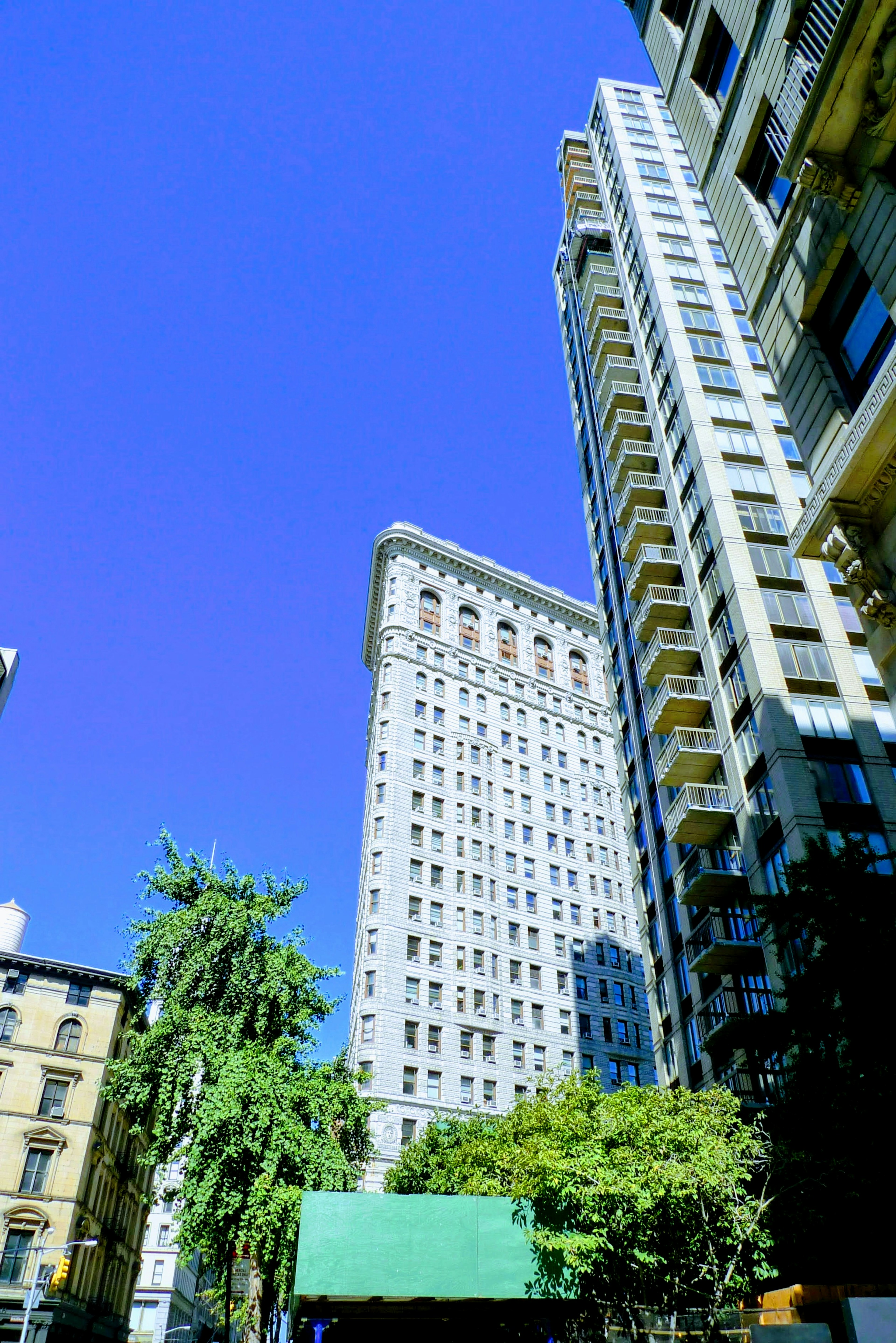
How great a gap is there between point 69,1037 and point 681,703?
34766 millimetres

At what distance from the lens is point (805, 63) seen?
16109mm

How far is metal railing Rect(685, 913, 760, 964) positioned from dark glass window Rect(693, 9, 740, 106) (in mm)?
24245

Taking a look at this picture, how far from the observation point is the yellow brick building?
140 ft

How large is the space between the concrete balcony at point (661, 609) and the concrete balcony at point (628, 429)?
9.40 meters

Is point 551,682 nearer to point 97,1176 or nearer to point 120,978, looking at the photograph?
point 120,978

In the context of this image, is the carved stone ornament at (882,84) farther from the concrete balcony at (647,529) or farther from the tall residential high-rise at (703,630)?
the concrete balcony at (647,529)

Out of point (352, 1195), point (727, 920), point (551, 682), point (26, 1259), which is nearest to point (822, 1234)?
point (352, 1195)

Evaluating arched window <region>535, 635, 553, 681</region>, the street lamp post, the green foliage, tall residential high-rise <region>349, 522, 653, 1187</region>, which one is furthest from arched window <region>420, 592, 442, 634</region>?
the green foliage

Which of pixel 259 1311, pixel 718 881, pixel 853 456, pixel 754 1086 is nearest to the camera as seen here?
pixel 853 456

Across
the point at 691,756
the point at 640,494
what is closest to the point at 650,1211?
the point at 691,756

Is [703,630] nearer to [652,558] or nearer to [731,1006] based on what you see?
[652,558]

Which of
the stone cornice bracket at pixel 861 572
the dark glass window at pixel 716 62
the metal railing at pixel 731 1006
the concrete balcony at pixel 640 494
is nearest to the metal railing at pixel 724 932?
the metal railing at pixel 731 1006

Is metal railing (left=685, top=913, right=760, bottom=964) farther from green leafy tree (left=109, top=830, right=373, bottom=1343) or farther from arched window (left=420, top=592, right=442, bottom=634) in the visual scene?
arched window (left=420, top=592, right=442, bottom=634)

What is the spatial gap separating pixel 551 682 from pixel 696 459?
4697cm
